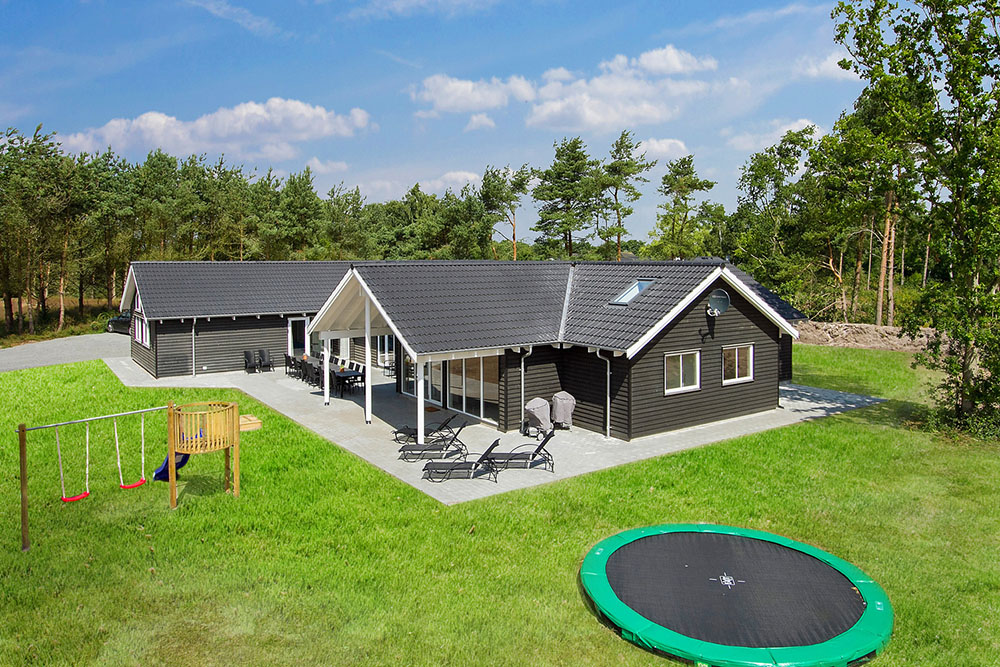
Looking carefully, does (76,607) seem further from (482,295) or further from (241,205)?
(241,205)

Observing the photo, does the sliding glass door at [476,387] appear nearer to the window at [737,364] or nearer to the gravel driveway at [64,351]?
the window at [737,364]

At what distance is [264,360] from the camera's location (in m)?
24.8

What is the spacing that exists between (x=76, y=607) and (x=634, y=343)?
35.0ft

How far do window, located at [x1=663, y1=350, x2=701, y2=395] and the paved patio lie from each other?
40.4 inches

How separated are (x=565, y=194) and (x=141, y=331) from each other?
28.5 m

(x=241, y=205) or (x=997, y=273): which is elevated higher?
(x=241, y=205)

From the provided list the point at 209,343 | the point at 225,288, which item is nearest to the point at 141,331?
the point at 209,343

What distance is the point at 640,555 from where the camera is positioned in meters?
9.15

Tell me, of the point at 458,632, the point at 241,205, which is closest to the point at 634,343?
the point at 458,632

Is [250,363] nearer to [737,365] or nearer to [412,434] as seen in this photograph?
[412,434]

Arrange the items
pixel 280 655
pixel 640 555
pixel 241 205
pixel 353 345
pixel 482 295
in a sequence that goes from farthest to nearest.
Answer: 1. pixel 241 205
2. pixel 353 345
3. pixel 482 295
4. pixel 640 555
5. pixel 280 655

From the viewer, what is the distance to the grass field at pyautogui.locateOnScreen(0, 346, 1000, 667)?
7.20 m

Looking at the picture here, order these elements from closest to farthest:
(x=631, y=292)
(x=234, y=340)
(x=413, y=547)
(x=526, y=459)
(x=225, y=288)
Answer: (x=413, y=547), (x=526, y=459), (x=631, y=292), (x=234, y=340), (x=225, y=288)

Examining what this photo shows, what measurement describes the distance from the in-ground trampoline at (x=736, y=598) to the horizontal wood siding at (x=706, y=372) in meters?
Result: 5.54
